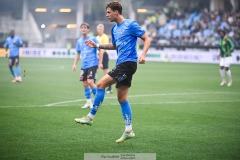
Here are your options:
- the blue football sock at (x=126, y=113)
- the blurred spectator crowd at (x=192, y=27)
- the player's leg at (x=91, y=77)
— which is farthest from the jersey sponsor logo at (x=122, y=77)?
the blurred spectator crowd at (x=192, y=27)

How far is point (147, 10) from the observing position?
60.8 metres

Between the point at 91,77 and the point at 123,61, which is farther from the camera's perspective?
the point at 91,77

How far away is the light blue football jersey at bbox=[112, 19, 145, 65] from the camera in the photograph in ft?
31.0

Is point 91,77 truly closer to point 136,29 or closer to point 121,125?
point 121,125

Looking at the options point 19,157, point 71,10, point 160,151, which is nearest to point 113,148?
point 160,151

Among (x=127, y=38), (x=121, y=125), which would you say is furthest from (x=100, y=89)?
(x=121, y=125)

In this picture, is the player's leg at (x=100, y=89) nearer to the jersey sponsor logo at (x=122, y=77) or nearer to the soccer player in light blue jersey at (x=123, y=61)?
the soccer player in light blue jersey at (x=123, y=61)

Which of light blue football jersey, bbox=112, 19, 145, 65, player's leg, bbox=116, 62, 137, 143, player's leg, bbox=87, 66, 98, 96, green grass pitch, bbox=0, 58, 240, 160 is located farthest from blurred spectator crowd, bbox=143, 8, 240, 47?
player's leg, bbox=116, 62, 137, 143

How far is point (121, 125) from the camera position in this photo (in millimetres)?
11492

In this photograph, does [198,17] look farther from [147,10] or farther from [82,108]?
[82,108]

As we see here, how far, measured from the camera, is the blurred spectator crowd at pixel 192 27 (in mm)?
46281

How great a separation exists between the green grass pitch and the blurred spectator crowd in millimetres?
27127

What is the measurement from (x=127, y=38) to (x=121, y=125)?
2.73 m

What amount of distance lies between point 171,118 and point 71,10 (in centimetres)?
5182
